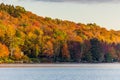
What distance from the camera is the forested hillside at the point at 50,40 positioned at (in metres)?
143

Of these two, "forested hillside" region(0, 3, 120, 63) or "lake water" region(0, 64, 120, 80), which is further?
"forested hillside" region(0, 3, 120, 63)

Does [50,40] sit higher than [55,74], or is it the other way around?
[50,40]

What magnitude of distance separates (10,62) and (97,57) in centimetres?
3301

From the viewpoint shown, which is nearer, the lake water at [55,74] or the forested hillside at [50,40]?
the lake water at [55,74]

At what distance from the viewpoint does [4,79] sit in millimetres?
75250

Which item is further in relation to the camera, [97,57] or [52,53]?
[97,57]

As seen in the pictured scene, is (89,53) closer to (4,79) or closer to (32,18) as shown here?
(32,18)

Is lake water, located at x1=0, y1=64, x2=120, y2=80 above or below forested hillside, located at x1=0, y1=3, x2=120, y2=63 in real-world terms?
below

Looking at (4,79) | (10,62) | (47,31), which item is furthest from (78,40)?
(4,79)

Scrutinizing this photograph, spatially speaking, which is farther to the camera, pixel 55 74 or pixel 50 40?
pixel 50 40

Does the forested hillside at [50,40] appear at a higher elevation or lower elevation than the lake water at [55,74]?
higher

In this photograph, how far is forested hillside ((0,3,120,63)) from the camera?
142750 millimetres

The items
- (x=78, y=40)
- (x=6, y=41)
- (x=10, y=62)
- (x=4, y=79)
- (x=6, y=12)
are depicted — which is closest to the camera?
(x=4, y=79)

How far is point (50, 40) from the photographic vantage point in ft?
516
